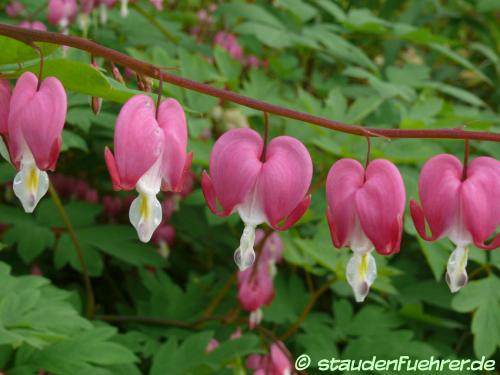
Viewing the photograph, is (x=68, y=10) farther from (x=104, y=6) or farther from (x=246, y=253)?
(x=246, y=253)

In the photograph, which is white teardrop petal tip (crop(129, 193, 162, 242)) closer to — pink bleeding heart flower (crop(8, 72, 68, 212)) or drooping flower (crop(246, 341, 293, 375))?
→ pink bleeding heart flower (crop(8, 72, 68, 212))

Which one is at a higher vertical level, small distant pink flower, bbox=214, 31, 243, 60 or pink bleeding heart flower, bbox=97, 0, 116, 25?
pink bleeding heart flower, bbox=97, 0, 116, 25

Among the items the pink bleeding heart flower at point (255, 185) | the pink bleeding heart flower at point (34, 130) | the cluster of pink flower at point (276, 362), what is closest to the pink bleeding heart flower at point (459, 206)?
the pink bleeding heart flower at point (255, 185)

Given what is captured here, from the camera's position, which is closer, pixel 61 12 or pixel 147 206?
pixel 147 206

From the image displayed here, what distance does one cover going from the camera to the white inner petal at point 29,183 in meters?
0.94

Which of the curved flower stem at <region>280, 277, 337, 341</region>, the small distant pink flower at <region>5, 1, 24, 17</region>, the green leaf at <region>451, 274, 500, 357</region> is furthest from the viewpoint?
the small distant pink flower at <region>5, 1, 24, 17</region>

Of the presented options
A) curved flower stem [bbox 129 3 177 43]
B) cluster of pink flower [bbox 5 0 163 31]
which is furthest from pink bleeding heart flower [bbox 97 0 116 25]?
curved flower stem [bbox 129 3 177 43]

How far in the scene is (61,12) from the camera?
2291 mm

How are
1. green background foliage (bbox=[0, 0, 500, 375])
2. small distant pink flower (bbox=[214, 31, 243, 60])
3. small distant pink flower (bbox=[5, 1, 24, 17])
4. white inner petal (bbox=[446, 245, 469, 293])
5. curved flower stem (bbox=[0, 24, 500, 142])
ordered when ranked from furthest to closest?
1. small distant pink flower (bbox=[214, 31, 243, 60])
2. small distant pink flower (bbox=[5, 1, 24, 17])
3. green background foliage (bbox=[0, 0, 500, 375])
4. white inner petal (bbox=[446, 245, 469, 293])
5. curved flower stem (bbox=[0, 24, 500, 142])

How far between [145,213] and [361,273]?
30cm

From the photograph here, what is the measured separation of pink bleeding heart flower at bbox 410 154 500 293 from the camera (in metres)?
0.99

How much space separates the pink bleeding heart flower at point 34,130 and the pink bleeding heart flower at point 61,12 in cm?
141

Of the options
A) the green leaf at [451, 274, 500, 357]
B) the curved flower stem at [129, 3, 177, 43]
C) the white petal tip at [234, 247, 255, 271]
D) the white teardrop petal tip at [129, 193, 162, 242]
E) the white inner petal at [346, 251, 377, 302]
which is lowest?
the green leaf at [451, 274, 500, 357]

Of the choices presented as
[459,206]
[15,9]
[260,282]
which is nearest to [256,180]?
[459,206]
